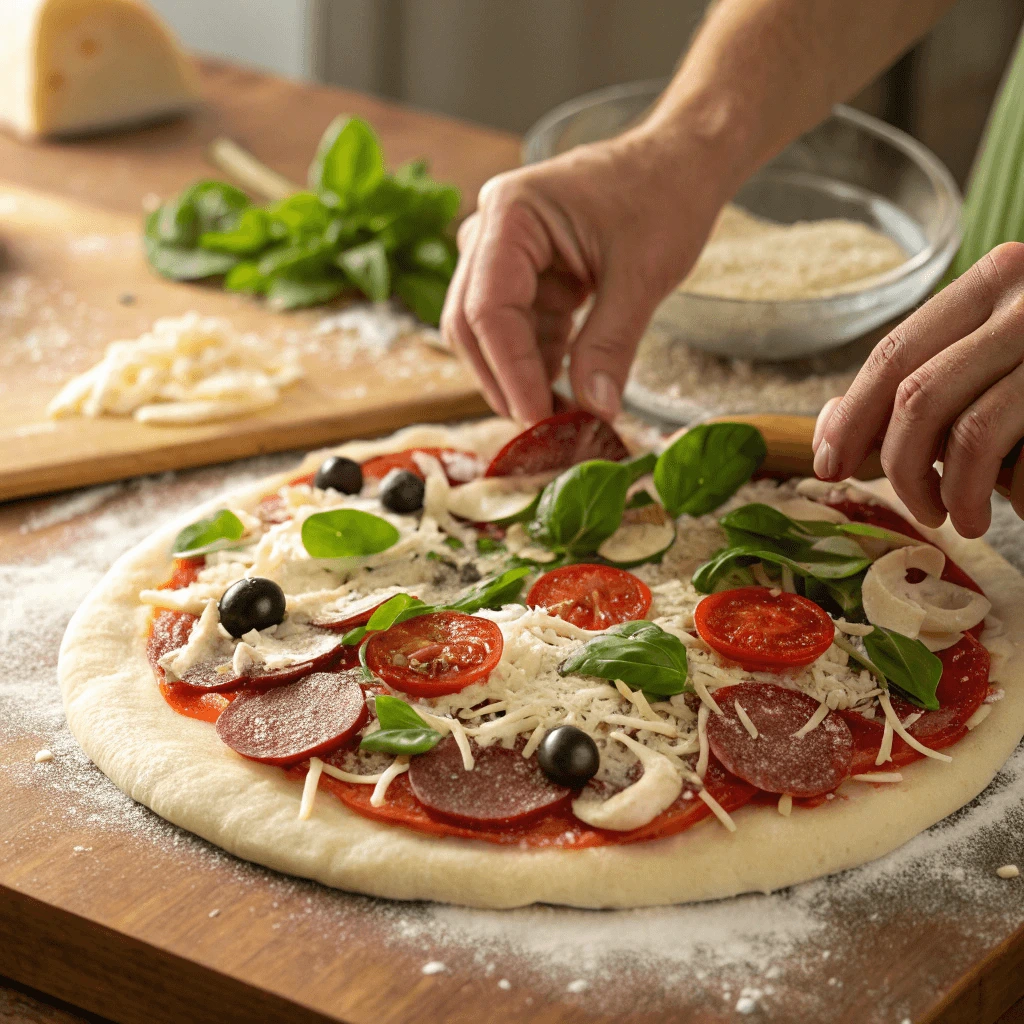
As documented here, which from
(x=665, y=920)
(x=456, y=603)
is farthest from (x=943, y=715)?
(x=456, y=603)

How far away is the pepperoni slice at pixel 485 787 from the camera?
1702 millimetres

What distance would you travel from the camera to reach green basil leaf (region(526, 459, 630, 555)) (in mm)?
2219

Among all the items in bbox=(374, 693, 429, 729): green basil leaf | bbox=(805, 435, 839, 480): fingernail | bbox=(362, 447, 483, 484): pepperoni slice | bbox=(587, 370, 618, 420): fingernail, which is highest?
bbox=(805, 435, 839, 480): fingernail

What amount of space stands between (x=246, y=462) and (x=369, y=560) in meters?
0.75

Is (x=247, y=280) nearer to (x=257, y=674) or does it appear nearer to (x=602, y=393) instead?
(x=602, y=393)

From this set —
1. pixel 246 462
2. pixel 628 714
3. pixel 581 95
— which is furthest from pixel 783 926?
pixel 581 95

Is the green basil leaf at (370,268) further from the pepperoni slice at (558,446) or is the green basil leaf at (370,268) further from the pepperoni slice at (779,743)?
the pepperoni slice at (779,743)

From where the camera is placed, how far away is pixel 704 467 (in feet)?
7.55

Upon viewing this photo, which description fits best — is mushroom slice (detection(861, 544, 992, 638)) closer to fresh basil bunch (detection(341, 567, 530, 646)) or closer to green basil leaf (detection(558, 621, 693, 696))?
green basil leaf (detection(558, 621, 693, 696))

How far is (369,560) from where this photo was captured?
2199 mm

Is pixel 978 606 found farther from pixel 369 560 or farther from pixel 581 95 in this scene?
pixel 581 95

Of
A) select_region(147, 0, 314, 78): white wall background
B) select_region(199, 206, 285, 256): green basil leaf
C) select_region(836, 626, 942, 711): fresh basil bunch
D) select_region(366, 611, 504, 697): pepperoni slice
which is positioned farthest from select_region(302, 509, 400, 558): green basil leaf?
select_region(147, 0, 314, 78): white wall background

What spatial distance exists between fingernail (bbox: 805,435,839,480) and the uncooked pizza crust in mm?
448

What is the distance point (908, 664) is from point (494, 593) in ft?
2.17
